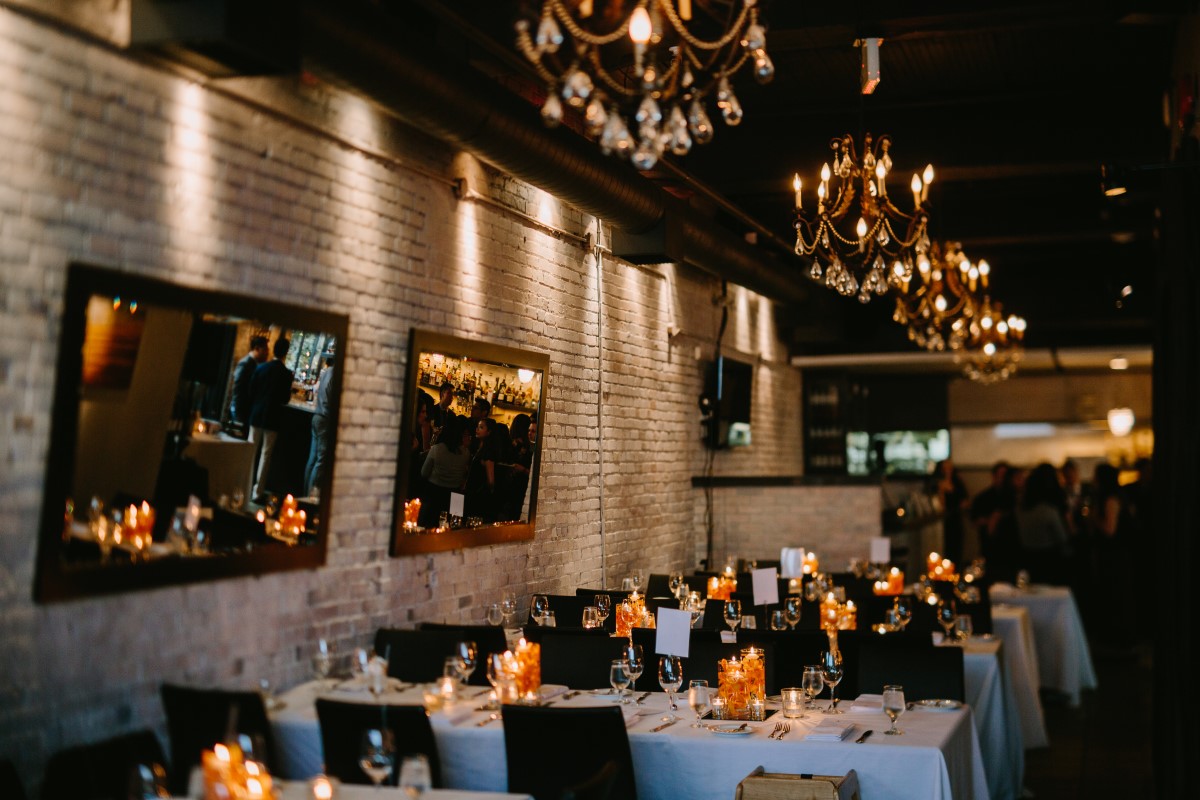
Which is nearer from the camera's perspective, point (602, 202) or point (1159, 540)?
point (1159, 540)

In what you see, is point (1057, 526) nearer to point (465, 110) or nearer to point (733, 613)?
point (733, 613)

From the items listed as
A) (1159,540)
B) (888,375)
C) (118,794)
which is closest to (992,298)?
(888,375)

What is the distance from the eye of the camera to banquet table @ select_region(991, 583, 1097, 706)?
367 inches

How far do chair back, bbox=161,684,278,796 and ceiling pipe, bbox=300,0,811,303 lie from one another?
2.20 m

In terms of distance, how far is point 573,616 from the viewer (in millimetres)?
6832

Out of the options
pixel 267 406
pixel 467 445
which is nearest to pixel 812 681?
pixel 267 406

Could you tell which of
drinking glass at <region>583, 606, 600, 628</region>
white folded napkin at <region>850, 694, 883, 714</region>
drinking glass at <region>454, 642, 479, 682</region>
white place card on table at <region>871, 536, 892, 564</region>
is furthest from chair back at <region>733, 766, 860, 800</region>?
white place card on table at <region>871, 536, 892, 564</region>

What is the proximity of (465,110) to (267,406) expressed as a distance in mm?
1479

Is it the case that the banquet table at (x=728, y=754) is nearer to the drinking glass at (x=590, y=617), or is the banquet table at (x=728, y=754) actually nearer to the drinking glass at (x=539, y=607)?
the drinking glass at (x=590, y=617)

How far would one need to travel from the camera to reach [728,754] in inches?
160

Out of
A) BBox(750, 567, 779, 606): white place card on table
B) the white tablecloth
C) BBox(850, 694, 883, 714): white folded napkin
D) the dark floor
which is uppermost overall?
BBox(750, 567, 779, 606): white place card on table

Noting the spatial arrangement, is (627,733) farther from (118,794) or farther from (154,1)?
(154,1)

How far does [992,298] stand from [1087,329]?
119 cm

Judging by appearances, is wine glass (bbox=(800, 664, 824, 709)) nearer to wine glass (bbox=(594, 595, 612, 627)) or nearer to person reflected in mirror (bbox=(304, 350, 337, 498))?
wine glass (bbox=(594, 595, 612, 627))
